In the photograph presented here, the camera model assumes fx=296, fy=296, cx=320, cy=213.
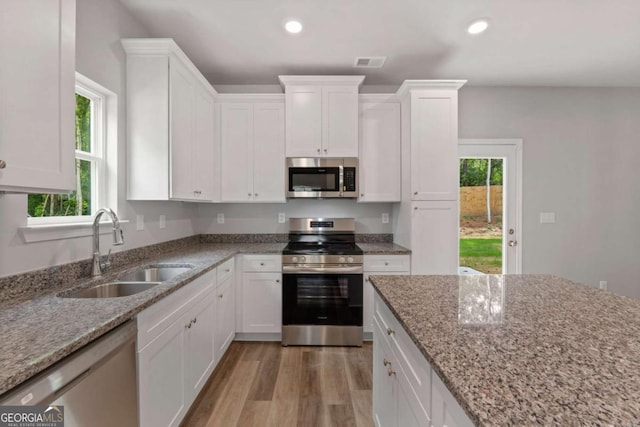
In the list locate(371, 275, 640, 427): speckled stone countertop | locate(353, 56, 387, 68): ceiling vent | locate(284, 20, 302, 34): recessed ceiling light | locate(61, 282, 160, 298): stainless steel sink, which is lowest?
locate(61, 282, 160, 298): stainless steel sink

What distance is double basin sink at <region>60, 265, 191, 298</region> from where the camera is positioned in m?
1.56

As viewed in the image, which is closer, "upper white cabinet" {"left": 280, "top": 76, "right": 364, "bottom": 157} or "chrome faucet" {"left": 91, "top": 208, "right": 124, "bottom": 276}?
"chrome faucet" {"left": 91, "top": 208, "right": 124, "bottom": 276}

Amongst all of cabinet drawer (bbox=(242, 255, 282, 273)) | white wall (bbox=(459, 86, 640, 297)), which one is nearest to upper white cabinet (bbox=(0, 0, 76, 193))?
cabinet drawer (bbox=(242, 255, 282, 273))

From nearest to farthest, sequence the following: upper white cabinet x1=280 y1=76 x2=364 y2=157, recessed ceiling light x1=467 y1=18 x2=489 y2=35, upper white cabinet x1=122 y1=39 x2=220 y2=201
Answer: upper white cabinet x1=122 y1=39 x2=220 y2=201, recessed ceiling light x1=467 y1=18 x2=489 y2=35, upper white cabinet x1=280 y1=76 x2=364 y2=157

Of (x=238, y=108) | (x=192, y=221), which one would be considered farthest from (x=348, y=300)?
(x=238, y=108)

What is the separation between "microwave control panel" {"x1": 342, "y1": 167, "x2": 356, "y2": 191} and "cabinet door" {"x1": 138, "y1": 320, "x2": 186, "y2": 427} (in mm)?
1952

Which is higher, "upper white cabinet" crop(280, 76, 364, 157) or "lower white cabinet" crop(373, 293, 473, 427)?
"upper white cabinet" crop(280, 76, 364, 157)

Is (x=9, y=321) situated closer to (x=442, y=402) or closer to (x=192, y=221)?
(x=442, y=402)

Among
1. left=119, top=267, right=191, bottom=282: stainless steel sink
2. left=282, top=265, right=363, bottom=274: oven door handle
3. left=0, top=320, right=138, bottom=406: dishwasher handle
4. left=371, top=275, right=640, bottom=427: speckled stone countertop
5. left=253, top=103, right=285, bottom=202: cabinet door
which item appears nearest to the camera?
left=371, top=275, right=640, bottom=427: speckled stone countertop

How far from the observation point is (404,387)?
1101mm

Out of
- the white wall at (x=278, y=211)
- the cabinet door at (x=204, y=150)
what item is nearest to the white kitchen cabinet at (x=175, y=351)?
the cabinet door at (x=204, y=150)

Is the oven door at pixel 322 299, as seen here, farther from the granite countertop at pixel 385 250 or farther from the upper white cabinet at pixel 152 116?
the upper white cabinet at pixel 152 116

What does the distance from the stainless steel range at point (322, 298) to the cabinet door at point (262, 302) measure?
0.09 meters

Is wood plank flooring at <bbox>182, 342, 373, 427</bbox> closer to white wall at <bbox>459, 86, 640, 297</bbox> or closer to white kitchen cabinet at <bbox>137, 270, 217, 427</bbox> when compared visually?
white kitchen cabinet at <bbox>137, 270, 217, 427</bbox>
